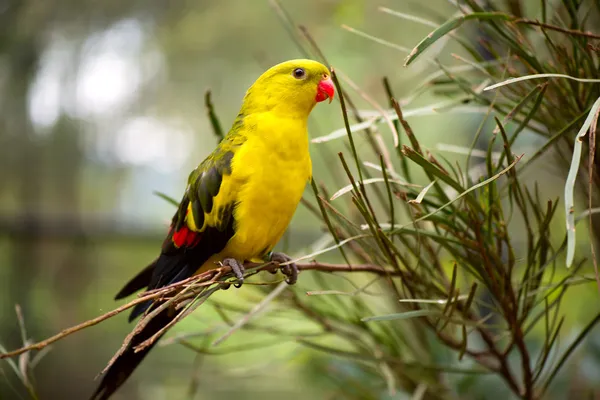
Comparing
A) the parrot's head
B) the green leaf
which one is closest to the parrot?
the parrot's head

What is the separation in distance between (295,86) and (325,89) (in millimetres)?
29

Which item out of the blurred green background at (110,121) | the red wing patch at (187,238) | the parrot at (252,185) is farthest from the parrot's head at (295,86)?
the blurred green background at (110,121)

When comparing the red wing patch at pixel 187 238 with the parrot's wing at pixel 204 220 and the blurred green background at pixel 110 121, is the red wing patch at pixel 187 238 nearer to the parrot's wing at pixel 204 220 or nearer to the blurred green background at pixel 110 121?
the parrot's wing at pixel 204 220

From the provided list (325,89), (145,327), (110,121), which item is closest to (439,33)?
(325,89)

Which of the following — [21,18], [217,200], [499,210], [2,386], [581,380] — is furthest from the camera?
[21,18]

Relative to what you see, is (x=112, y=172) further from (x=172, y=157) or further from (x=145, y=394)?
(x=145, y=394)

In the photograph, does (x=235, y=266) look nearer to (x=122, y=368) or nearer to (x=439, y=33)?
(x=122, y=368)

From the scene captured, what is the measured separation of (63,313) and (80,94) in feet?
1.34

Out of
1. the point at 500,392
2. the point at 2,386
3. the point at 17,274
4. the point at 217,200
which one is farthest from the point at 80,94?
the point at 500,392

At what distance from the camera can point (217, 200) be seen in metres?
0.55

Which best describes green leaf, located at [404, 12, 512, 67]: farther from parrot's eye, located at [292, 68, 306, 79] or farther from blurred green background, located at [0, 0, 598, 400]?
blurred green background, located at [0, 0, 598, 400]

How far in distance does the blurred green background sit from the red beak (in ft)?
1.65

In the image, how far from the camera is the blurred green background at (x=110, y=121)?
1.08 m

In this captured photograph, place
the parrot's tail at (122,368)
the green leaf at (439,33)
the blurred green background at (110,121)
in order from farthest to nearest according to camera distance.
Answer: the blurred green background at (110,121) < the parrot's tail at (122,368) < the green leaf at (439,33)
